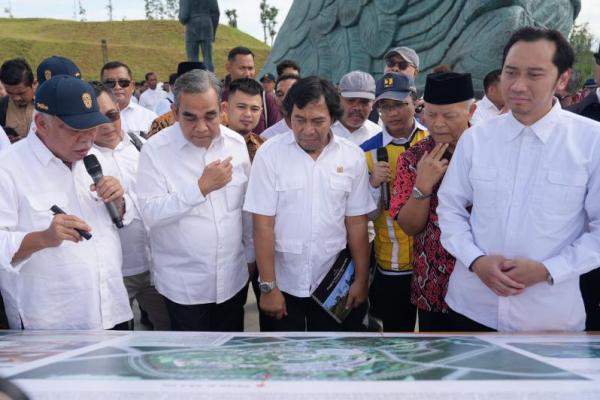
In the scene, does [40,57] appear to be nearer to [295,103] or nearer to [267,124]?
[267,124]

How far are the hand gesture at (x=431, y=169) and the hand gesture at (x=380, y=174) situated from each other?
368 mm

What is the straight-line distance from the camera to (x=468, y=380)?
1185mm

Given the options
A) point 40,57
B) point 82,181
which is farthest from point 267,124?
point 40,57

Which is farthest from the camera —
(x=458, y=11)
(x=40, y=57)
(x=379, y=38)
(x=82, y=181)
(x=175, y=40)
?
(x=175, y=40)

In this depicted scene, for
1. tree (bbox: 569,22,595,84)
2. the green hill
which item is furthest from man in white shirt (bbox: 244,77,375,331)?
the green hill

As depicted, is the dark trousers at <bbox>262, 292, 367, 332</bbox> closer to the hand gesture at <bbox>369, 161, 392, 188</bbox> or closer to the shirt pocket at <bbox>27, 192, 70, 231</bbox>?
the hand gesture at <bbox>369, 161, 392, 188</bbox>

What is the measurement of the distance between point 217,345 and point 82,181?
978 millimetres

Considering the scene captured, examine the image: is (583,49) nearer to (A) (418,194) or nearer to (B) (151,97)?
(B) (151,97)

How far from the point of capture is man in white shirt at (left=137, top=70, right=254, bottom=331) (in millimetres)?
2420

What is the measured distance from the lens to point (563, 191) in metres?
1.84

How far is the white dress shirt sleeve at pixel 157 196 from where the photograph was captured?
2312mm

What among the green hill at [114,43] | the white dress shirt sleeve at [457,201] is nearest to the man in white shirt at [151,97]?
the white dress shirt sleeve at [457,201]

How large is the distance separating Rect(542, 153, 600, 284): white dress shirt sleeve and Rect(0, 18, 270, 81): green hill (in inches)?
1101

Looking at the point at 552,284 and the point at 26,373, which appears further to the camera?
the point at 552,284
